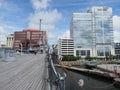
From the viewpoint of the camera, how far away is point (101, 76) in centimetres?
4619

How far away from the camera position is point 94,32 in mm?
126438

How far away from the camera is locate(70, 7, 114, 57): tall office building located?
12188 centimetres

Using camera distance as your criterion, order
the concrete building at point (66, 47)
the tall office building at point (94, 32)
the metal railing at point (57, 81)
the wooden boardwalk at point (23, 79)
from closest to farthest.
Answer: the metal railing at point (57, 81) < the wooden boardwalk at point (23, 79) < the tall office building at point (94, 32) < the concrete building at point (66, 47)

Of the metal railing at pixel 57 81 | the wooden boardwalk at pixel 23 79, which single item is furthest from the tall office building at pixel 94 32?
the metal railing at pixel 57 81

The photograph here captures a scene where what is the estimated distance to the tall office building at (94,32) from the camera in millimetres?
121875

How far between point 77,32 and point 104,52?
20755mm

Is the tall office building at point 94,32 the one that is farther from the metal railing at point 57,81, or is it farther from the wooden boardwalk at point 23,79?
the metal railing at point 57,81

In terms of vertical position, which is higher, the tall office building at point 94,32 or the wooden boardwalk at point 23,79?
the tall office building at point 94,32

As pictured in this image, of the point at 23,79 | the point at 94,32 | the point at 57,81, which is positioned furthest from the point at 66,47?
the point at 57,81

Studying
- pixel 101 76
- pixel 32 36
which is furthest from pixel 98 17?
pixel 101 76

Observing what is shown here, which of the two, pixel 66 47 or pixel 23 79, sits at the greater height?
pixel 66 47

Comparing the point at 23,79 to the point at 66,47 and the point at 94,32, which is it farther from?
the point at 66,47

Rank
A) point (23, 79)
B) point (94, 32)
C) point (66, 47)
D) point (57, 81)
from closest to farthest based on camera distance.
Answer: point (57, 81), point (23, 79), point (94, 32), point (66, 47)

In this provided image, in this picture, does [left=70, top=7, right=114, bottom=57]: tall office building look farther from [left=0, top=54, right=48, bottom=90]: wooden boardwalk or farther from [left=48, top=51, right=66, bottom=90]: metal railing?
[left=48, top=51, right=66, bottom=90]: metal railing
